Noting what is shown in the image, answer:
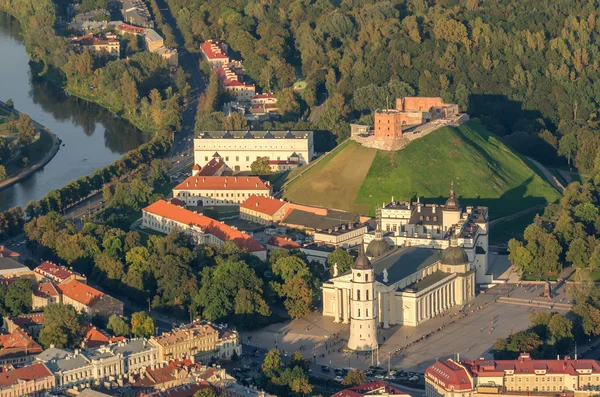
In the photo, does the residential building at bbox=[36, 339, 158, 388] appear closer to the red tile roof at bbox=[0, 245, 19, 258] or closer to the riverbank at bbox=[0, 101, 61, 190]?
the red tile roof at bbox=[0, 245, 19, 258]

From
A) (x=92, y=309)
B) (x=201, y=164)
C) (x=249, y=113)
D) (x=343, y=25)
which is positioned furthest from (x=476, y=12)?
(x=92, y=309)

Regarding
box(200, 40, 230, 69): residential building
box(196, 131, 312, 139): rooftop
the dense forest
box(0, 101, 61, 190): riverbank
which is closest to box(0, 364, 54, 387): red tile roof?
box(0, 101, 61, 190): riverbank

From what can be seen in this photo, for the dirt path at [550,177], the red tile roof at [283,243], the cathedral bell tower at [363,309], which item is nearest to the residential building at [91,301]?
the cathedral bell tower at [363,309]

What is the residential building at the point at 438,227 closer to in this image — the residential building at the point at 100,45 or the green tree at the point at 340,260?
the green tree at the point at 340,260

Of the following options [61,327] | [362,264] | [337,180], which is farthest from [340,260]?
[337,180]

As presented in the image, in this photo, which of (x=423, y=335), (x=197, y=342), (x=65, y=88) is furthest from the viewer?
(x=65, y=88)

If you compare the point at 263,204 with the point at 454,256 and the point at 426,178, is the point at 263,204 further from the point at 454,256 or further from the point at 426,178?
the point at 454,256
